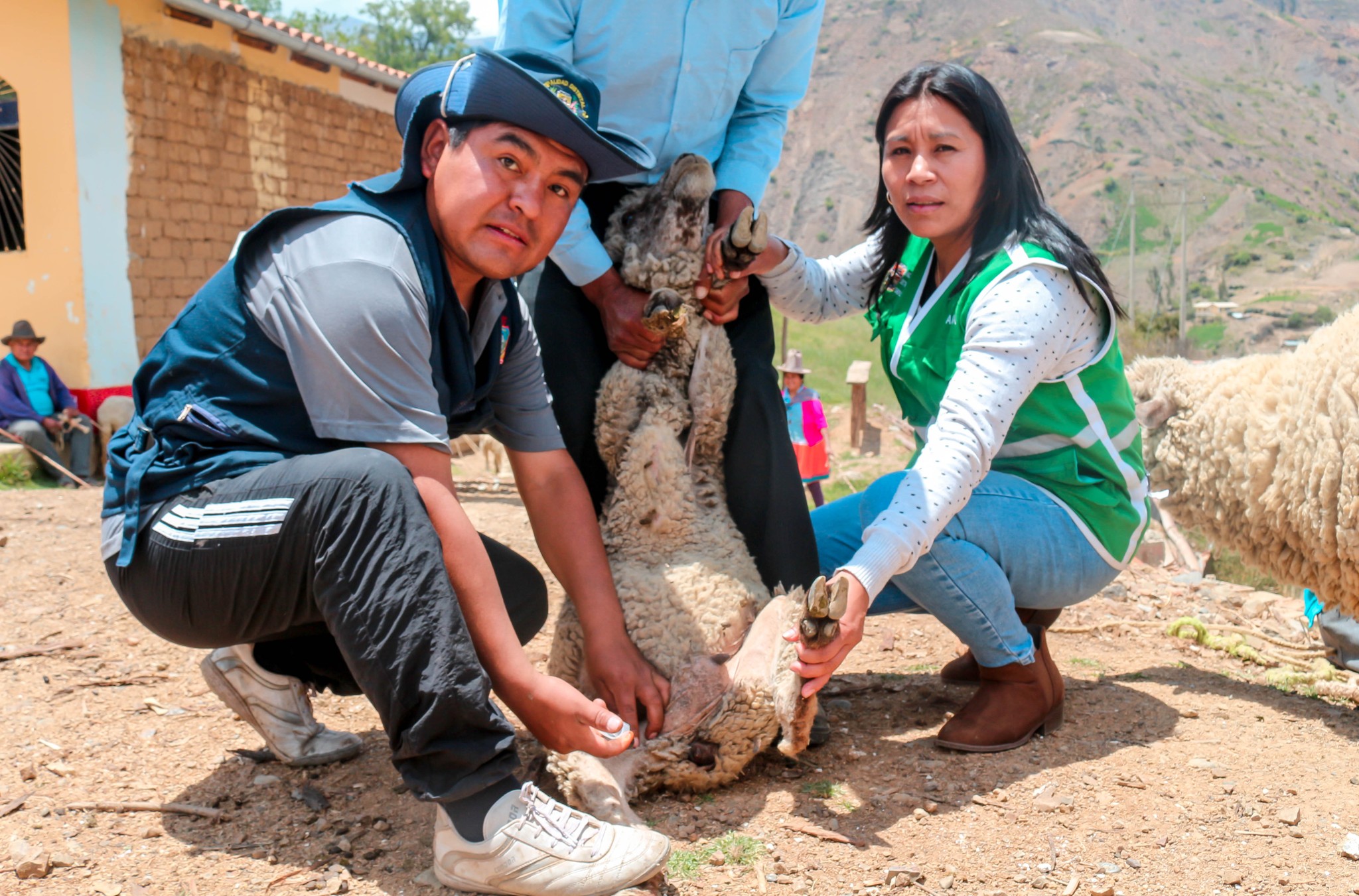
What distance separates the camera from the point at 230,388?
203cm

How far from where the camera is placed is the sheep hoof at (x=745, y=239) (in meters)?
2.58

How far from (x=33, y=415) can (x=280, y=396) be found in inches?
296

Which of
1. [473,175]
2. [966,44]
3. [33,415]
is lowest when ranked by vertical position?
[33,415]

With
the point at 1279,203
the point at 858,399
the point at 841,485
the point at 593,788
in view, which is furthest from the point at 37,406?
the point at 1279,203

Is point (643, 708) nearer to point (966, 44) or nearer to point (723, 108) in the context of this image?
point (723, 108)

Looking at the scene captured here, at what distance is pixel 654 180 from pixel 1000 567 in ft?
4.78

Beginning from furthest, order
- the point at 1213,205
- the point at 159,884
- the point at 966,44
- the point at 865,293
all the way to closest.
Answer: the point at 966,44 → the point at 1213,205 → the point at 865,293 → the point at 159,884

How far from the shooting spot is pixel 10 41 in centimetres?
817

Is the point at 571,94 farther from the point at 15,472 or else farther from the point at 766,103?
the point at 15,472

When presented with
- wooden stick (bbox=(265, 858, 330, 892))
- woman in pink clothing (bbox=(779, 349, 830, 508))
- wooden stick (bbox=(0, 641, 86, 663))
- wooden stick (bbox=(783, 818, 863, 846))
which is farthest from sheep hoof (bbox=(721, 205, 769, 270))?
woman in pink clothing (bbox=(779, 349, 830, 508))

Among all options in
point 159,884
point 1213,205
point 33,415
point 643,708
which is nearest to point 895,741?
point 643,708

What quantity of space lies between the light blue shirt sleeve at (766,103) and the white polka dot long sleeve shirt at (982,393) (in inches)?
31.2

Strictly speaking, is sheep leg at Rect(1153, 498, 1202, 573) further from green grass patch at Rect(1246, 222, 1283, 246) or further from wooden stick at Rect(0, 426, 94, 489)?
green grass patch at Rect(1246, 222, 1283, 246)

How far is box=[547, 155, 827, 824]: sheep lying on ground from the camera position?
229cm
